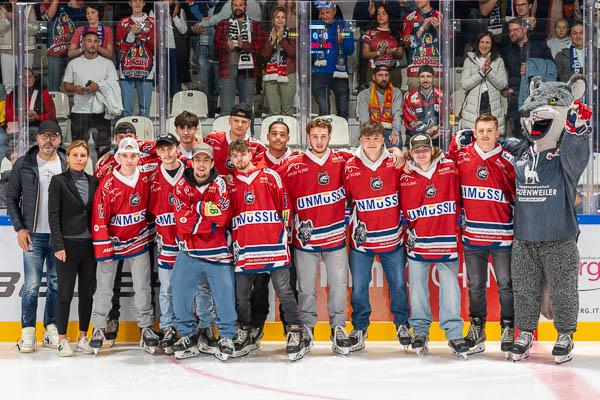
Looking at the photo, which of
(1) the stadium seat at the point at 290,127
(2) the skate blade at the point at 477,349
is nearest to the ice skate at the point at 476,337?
(2) the skate blade at the point at 477,349

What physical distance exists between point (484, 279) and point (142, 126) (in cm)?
257

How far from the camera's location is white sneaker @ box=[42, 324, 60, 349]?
19.4ft

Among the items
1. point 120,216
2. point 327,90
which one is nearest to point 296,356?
point 120,216

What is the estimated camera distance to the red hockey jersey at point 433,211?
223 inches

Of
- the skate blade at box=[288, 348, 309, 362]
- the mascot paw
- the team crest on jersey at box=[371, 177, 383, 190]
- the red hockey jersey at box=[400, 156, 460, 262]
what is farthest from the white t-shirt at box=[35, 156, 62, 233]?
the mascot paw

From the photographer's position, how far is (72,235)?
5742 mm

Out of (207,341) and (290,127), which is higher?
(290,127)

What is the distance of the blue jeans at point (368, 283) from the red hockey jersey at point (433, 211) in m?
0.14

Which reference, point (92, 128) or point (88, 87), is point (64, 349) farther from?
point (88, 87)

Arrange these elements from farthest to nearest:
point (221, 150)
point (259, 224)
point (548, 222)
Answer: point (221, 150) < point (259, 224) < point (548, 222)

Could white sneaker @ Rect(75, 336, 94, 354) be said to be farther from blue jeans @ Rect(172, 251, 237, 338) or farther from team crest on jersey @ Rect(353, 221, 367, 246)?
team crest on jersey @ Rect(353, 221, 367, 246)

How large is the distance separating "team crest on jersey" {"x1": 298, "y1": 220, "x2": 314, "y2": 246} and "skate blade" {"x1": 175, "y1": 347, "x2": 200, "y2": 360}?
3.06ft

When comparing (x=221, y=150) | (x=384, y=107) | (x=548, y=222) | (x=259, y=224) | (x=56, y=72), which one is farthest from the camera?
(x=56, y=72)

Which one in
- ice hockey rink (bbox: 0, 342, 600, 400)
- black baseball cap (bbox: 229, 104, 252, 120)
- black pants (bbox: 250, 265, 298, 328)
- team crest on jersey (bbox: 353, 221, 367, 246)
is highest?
black baseball cap (bbox: 229, 104, 252, 120)
